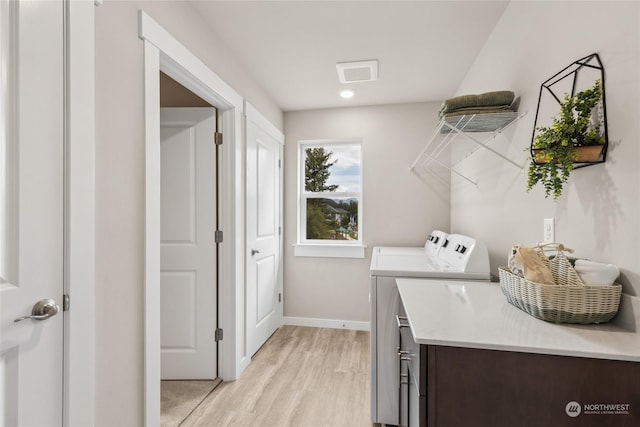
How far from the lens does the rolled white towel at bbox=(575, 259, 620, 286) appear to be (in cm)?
87

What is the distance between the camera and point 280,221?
324cm

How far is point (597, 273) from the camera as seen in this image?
2.89ft

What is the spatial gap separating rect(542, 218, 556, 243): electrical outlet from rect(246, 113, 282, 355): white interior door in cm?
188

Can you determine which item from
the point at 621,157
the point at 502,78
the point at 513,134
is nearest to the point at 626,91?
the point at 621,157

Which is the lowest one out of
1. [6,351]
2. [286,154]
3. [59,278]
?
[6,351]

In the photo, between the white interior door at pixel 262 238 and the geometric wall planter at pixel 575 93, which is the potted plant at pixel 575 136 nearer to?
the geometric wall planter at pixel 575 93

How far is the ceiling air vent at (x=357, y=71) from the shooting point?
2.27 m

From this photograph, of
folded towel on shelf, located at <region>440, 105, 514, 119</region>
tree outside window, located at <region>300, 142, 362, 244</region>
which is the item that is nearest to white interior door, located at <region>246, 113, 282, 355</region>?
tree outside window, located at <region>300, 142, 362, 244</region>

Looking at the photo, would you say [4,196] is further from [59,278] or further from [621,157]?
[621,157]

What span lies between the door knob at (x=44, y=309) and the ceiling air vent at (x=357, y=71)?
7.08 ft

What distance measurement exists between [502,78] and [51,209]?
2183 millimetres

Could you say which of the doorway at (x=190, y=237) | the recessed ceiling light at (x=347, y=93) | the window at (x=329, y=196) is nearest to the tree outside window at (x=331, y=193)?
the window at (x=329, y=196)

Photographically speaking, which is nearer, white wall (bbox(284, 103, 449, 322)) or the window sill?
white wall (bbox(284, 103, 449, 322))

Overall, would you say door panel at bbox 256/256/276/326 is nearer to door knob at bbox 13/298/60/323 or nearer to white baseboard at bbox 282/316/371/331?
white baseboard at bbox 282/316/371/331
